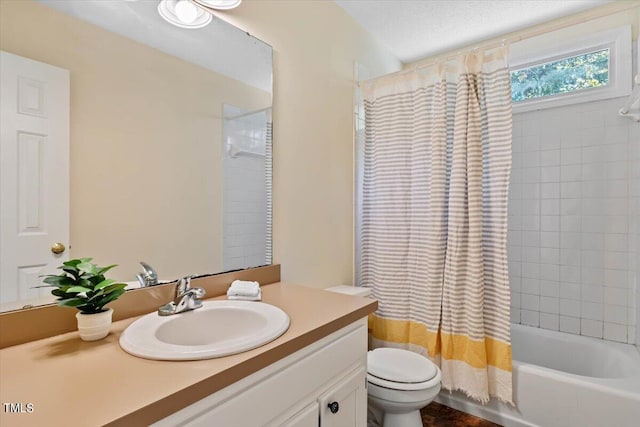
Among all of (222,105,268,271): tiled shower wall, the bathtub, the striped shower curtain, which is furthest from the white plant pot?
the bathtub

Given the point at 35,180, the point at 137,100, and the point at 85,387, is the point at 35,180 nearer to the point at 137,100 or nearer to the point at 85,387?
the point at 137,100

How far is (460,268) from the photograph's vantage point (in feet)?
5.83

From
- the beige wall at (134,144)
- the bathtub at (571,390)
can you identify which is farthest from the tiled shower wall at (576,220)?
the beige wall at (134,144)

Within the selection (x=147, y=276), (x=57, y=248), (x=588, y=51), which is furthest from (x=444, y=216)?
(x=57, y=248)

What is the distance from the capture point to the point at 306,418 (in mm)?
943

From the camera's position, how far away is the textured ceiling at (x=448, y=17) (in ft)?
6.91

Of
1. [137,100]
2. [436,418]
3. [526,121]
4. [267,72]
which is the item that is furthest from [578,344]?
[137,100]

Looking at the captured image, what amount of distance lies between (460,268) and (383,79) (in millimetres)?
1274

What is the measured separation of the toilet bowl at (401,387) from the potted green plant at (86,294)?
3.81ft

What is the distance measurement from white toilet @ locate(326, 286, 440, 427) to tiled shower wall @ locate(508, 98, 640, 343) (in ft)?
4.27

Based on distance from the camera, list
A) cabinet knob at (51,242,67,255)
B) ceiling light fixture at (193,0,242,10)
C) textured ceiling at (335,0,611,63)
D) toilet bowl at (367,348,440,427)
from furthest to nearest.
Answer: textured ceiling at (335,0,611,63), toilet bowl at (367,348,440,427), ceiling light fixture at (193,0,242,10), cabinet knob at (51,242,67,255)

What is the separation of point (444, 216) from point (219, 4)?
1527 mm

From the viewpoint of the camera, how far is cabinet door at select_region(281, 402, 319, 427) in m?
0.89

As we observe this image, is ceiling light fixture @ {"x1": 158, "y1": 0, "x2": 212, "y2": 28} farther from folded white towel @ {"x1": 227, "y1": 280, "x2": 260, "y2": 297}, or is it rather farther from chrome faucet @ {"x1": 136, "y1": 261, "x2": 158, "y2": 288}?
folded white towel @ {"x1": 227, "y1": 280, "x2": 260, "y2": 297}
